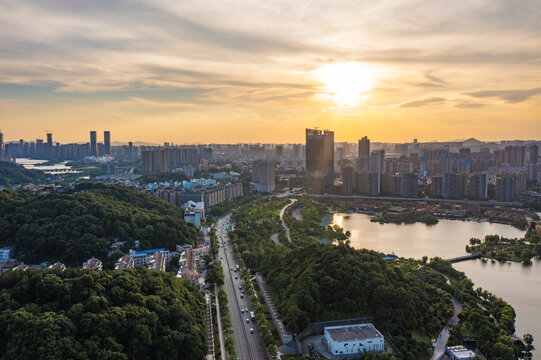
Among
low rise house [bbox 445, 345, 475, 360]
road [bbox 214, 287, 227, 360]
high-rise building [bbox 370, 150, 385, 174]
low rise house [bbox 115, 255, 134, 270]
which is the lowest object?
road [bbox 214, 287, 227, 360]

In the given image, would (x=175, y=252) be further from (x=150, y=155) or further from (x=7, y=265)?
(x=150, y=155)

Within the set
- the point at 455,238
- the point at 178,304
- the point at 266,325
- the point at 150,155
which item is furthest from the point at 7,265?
the point at 150,155

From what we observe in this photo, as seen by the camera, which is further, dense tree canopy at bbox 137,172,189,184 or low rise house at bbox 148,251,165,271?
dense tree canopy at bbox 137,172,189,184

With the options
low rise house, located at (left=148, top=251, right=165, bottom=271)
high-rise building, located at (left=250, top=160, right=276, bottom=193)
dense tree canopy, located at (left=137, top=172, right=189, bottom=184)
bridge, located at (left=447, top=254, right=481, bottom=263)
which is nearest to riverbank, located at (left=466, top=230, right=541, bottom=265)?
bridge, located at (left=447, top=254, right=481, bottom=263)

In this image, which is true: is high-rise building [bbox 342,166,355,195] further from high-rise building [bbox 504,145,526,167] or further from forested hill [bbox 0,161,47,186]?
forested hill [bbox 0,161,47,186]

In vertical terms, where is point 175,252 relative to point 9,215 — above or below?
below

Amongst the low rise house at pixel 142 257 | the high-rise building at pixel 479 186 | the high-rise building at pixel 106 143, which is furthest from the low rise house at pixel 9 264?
the high-rise building at pixel 106 143

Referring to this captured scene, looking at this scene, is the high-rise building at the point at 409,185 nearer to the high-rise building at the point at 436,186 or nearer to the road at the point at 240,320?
the high-rise building at the point at 436,186
